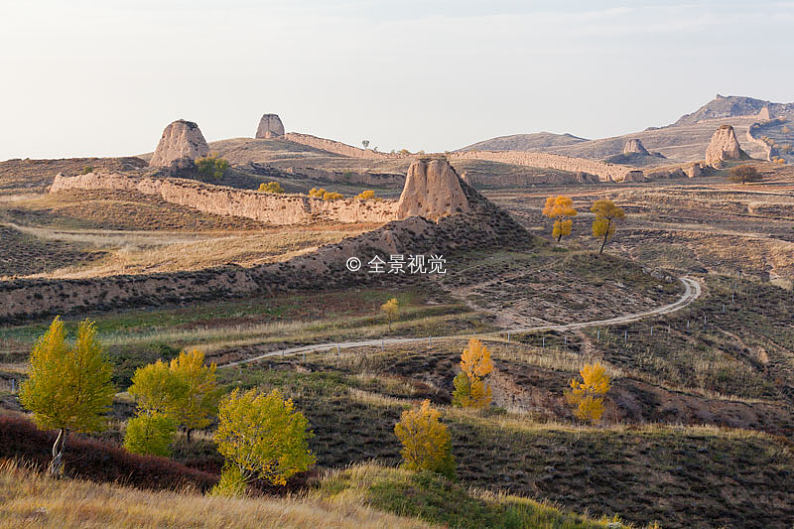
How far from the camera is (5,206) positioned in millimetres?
78125

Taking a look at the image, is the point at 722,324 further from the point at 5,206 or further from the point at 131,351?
the point at 5,206

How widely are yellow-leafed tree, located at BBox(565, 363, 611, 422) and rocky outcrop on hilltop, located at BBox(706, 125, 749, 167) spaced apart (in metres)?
145

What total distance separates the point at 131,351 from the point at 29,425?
1345 cm

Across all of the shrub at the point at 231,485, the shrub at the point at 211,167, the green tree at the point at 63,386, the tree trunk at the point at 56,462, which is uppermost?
the shrub at the point at 211,167

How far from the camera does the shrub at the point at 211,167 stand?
102 metres

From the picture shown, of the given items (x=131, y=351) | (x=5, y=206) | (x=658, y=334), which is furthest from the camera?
(x=5, y=206)

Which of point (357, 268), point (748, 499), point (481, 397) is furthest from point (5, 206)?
point (748, 499)

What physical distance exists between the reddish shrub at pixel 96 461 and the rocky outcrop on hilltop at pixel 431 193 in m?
48.8

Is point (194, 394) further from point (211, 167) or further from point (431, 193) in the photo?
point (211, 167)

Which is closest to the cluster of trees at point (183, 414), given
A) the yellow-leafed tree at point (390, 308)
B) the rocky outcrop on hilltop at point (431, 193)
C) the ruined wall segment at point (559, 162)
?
the yellow-leafed tree at point (390, 308)

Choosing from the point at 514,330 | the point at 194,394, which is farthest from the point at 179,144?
the point at 194,394

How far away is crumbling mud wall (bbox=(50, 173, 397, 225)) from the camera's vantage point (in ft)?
214

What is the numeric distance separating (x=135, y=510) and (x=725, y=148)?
17670 cm

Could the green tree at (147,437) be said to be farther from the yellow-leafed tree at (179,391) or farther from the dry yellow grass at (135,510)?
the dry yellow grass at (135,510)
